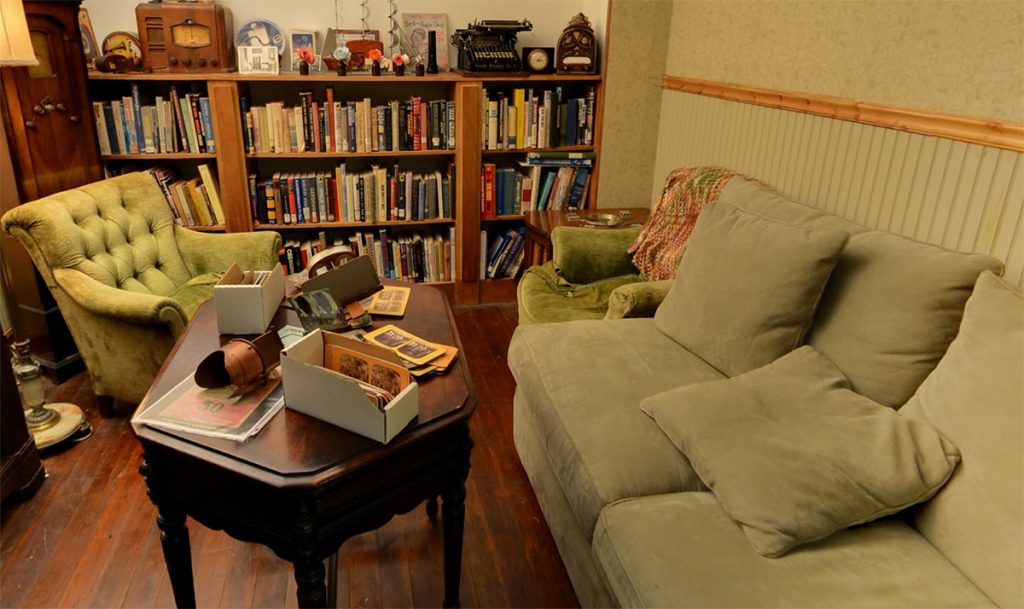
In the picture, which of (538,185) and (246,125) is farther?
(538,185)

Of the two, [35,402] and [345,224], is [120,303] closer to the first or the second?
[35,402]

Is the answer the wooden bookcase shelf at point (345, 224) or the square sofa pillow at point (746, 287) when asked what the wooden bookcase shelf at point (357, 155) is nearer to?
the wooden bookcase shelf at point (345, 224)

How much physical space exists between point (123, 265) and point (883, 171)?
2.64 meters

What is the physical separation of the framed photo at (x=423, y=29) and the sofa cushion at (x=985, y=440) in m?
2.73

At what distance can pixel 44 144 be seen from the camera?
264 centimetres

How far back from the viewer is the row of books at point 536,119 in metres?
3.42

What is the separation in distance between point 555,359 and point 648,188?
1.86 metres

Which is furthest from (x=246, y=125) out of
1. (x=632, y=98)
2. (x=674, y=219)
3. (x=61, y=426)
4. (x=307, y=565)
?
(x=307, y=565)

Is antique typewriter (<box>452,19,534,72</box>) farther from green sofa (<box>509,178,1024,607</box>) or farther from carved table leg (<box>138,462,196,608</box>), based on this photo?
carved table leg (<box>138,462,196,608</box>)

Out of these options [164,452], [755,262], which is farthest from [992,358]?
[164,452]

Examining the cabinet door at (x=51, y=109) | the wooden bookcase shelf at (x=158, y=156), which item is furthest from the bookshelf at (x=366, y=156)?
the cabinet door at (x=51, y=109)

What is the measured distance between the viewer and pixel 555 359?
6.66 feet

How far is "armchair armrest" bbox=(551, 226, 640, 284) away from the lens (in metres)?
2.79

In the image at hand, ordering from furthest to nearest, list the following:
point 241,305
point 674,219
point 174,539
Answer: point 674,219 < point 241,305 < point 174,539
